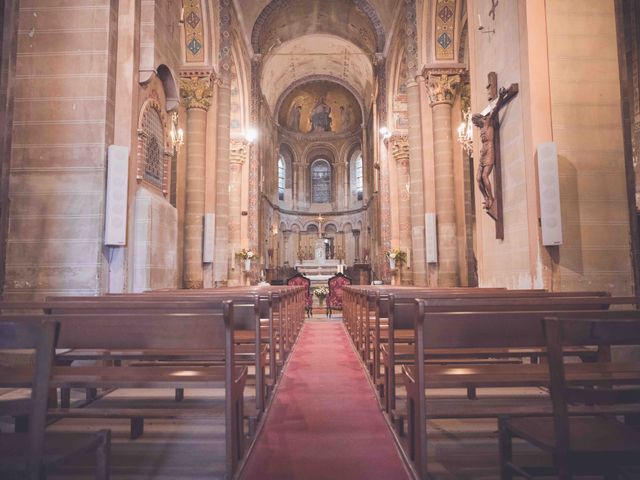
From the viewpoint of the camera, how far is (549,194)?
516 centimetres

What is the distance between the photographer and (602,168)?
539 cm

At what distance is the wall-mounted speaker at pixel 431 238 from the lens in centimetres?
1122

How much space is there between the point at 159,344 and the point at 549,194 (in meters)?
4.55

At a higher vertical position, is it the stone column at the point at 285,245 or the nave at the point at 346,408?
the stone column at the point at 285,245

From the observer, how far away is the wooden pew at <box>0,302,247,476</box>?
231 centimetres

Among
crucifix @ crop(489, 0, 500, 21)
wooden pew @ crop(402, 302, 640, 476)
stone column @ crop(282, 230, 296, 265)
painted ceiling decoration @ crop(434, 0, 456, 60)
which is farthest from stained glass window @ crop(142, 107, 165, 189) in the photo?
stone column @ crop(282, 230, 296, 265)

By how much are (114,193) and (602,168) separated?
5.83 m

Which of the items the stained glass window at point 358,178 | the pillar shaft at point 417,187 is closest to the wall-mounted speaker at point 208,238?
the pillar shaft at point 417,187

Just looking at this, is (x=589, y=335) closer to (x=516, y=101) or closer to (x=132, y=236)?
(x=516, y=101)

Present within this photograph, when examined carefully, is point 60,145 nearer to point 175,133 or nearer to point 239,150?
point 175,133

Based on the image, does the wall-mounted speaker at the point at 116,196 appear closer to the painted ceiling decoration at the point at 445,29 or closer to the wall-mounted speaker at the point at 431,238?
the wall-mounted speaker at the point at 431,238

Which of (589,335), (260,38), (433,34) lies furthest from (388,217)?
(589,335)

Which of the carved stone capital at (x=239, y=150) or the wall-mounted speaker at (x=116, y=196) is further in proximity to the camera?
the carved stone capital at (x=239, y=150)

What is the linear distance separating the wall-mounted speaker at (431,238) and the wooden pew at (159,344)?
922cm
